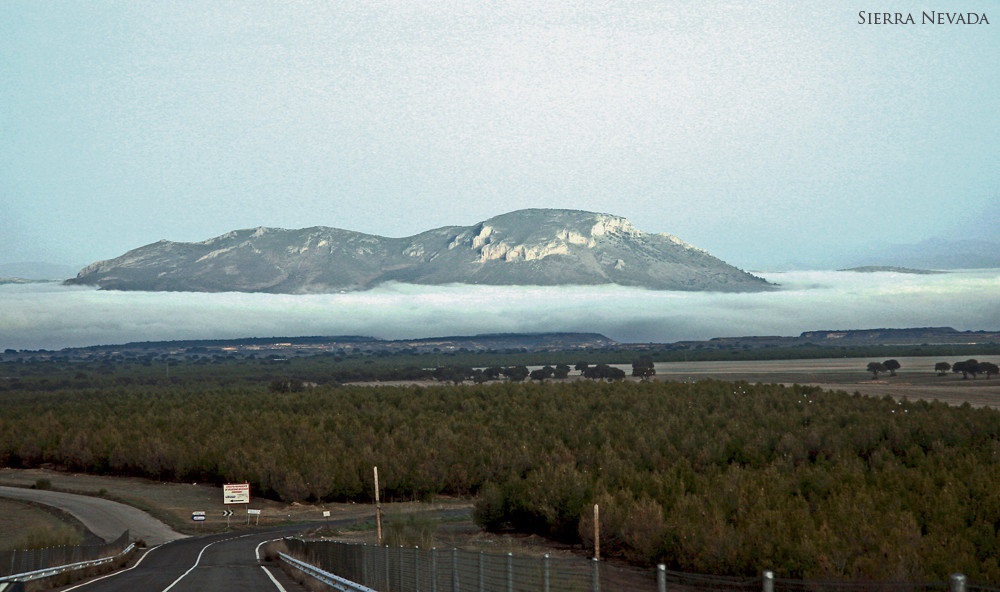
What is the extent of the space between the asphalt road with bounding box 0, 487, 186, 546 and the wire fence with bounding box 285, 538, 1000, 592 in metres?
31.1

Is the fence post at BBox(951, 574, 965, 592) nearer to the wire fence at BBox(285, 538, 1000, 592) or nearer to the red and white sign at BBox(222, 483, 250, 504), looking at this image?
the wire fence at BBox(285, 538, 1000, 592)

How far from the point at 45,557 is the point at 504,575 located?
18.2 m

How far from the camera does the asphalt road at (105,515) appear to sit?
49.6 meters

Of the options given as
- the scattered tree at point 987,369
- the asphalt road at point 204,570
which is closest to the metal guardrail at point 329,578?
the asphalt road at point 204,570

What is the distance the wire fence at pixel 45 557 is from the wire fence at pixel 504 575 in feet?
24.8

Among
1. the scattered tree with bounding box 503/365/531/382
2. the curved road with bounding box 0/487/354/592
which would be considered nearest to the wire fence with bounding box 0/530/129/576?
the curved road with bounding box 0/487/354/592

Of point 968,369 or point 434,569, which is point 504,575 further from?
point 968,369

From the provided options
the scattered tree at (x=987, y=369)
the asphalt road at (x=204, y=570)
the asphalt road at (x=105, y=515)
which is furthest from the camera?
the scattered tree at (x=987, y=369)

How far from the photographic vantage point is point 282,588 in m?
23.6

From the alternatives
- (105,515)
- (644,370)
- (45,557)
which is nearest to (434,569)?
(45,557)

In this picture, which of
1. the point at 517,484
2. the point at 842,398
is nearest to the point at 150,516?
the point at 517,484

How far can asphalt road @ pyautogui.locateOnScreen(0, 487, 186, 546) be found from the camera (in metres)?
49.6

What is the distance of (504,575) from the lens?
13.8 metres

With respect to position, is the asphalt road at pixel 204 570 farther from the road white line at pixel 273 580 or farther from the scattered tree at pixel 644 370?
the scattered tree at pixel 644 370
